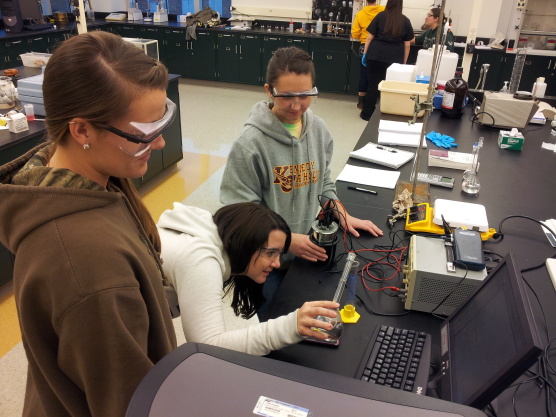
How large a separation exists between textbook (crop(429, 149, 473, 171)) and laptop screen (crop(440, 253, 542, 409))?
1.41 metres

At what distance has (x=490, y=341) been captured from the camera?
1.01m

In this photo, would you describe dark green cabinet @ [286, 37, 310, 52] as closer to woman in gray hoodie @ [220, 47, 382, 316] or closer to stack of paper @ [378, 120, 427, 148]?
stack of paper @ [378, 120, 427, 148]

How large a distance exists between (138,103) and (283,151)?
0.99m

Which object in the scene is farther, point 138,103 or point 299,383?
point 138,103

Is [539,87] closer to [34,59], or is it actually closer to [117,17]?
[34,59]

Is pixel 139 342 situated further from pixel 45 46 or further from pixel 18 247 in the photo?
pixel 45 46

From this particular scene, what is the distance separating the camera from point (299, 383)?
62 cm

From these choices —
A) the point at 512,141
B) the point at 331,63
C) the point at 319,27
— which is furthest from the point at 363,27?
the point at 512,141

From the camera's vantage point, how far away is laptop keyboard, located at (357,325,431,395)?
46.3 inches

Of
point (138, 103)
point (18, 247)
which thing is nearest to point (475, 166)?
point (138, 103)

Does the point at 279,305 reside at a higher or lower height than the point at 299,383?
lower

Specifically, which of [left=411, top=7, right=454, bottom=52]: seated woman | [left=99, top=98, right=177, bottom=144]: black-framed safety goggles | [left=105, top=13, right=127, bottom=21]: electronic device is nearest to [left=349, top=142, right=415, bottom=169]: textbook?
[left=99, top=98, right=177, bottom=144]: black-framed safety goggles

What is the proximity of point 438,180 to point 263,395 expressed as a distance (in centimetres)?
192

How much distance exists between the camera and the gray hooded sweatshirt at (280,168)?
5.61 ft
